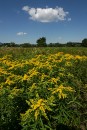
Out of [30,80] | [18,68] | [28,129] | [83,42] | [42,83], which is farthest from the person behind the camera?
[83,42]

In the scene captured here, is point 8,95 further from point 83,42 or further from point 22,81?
point 83,42

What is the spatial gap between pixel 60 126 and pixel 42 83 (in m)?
0.97

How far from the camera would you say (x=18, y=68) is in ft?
20.2

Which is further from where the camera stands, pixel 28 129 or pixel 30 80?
pixel 30 80

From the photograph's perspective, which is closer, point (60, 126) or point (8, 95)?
point (8, 95)

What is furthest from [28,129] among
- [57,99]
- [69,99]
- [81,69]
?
[81,69]

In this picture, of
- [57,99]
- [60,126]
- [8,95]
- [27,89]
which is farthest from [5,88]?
[60,126]

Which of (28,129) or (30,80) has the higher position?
(30,80)

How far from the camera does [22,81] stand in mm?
5031

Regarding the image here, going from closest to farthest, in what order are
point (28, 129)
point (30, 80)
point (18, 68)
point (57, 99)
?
point (28, 129) → point (57, 99) → point (30, 80) → point (18, 68)

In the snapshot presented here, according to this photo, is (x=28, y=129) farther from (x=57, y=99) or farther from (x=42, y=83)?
(x=42, y=83)

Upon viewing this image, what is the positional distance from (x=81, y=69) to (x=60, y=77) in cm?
275

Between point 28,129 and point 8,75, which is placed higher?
point 8,75

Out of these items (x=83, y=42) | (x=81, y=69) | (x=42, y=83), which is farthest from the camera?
(x=83, y=42)
